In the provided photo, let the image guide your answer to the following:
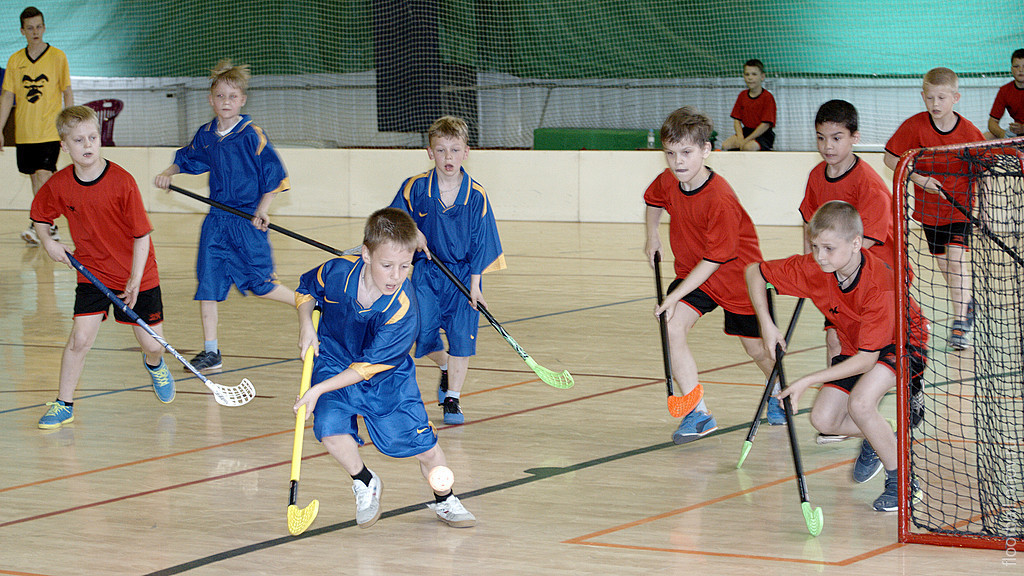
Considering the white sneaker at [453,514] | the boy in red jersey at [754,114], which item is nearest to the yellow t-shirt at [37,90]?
the boy in red jersey at [754,114]

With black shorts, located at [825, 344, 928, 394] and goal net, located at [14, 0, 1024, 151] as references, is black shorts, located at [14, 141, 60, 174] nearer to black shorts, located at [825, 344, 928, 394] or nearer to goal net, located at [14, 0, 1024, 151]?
goal net, located at [14, 0, 1024, 151]

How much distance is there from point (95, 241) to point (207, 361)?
1.15 metres

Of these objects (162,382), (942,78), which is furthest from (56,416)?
(942,78)

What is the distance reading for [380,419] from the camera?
3.35 m

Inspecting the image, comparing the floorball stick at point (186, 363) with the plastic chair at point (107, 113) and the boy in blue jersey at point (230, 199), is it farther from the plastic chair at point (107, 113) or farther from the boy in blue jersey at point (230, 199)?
the plastic chair at point (107, 113)

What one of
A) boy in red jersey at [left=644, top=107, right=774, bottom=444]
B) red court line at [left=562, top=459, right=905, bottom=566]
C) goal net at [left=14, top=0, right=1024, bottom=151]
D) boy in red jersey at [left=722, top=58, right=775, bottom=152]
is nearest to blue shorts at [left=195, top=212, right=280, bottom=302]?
boy in red jersey at [left=644, top=107, right=774, bottom=444]

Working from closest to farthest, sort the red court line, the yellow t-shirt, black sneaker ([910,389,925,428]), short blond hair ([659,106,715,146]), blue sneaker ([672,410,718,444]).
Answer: the red court line
black sneaker ([910,389,925,428])
short blond hair ([659,106,715,146])
blue sneaker ([672,410,718,444])
the yellow t-shirt

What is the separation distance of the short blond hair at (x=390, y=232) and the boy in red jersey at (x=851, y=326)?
46.8 inches

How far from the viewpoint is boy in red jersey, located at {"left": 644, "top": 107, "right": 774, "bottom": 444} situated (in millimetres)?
4145

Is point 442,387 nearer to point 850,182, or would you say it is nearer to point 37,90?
point 850,182

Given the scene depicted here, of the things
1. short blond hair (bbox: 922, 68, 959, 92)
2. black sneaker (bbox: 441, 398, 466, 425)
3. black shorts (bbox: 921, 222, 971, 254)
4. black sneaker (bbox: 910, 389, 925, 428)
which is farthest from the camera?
black shorts (bbox: 921, 222, 971, 254)

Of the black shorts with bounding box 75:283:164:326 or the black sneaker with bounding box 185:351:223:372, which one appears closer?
the black shorts with bounding box 75:283:164:326

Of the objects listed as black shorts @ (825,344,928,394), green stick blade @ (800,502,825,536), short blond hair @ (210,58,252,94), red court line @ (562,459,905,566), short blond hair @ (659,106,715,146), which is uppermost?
short blond hair @ (210,58,252,94)

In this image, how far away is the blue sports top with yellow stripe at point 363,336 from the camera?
327 centimetres
